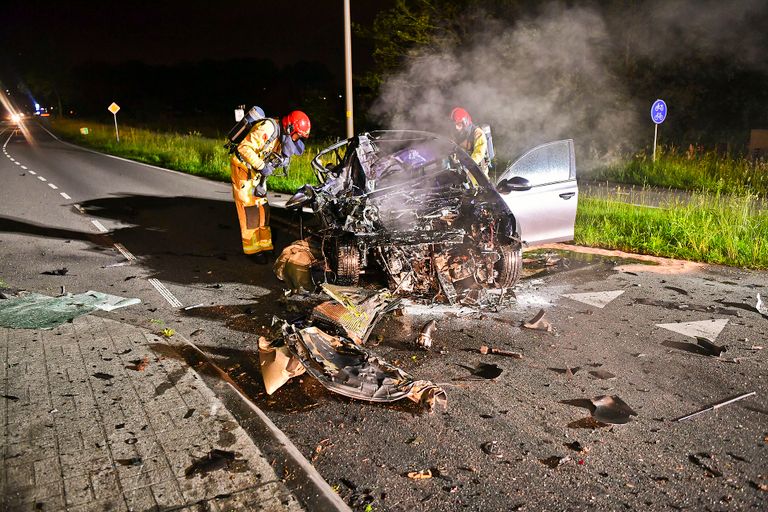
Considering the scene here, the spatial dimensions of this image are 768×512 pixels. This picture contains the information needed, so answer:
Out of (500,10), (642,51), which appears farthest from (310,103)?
(642,51)

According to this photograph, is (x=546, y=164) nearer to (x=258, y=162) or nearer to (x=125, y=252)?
(x=258, y=162)

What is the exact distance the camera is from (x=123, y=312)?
234 inches

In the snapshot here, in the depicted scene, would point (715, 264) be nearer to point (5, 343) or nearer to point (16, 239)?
point (5, 343)

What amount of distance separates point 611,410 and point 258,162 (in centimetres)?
532

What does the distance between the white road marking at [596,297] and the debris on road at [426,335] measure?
174 cm

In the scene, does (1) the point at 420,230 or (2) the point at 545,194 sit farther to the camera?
(2) the point at 545,194

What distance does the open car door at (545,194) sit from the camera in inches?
275

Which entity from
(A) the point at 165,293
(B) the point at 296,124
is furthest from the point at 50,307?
(B) the point at 296,124

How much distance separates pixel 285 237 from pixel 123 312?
3662 millimetres

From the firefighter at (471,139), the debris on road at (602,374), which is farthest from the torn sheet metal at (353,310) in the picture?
the firefighter at (471,139)

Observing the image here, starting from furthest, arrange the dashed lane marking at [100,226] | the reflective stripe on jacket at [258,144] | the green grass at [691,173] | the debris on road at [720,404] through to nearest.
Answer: the green grass at [691,173]
the dashed lane marking at [100,226]
the reflective stripe on jacket at [258,144]
the debris on road at [720,404]

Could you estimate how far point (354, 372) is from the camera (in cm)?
421

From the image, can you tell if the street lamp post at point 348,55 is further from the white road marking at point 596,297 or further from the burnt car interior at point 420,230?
the white road marking at point 596,297

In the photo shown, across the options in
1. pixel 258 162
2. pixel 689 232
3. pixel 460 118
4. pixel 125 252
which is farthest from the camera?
pixel 460 118
